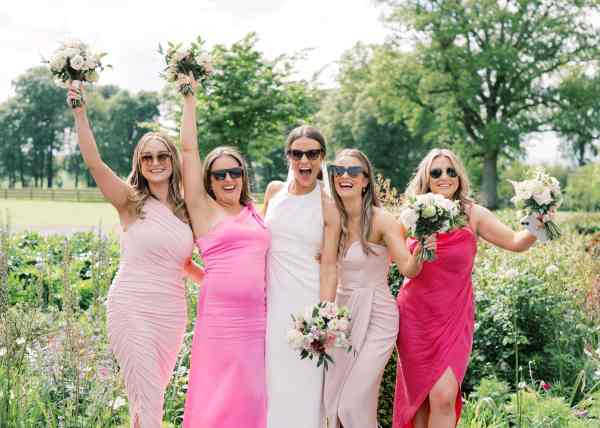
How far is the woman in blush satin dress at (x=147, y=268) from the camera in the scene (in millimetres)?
4121

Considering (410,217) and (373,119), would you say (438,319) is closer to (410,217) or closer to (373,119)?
(410,217)

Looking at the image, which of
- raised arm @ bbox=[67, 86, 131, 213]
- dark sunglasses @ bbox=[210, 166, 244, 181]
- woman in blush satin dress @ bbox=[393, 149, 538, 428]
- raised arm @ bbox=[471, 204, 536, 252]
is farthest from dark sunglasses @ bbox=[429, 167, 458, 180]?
raised arm @ bbox=[67, 86, 131, 213]

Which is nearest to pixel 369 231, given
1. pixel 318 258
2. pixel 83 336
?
pixel 318 258

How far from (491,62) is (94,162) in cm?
3631

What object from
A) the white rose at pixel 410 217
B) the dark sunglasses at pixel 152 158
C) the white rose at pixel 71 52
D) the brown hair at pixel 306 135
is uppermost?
the white rose at pixel 71 52

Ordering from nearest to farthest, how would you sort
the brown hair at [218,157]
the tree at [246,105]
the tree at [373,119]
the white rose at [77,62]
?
the white rose at [77,62] → the brown hair at [218,157] → the tree at [246,105] → the tree at [373,119]

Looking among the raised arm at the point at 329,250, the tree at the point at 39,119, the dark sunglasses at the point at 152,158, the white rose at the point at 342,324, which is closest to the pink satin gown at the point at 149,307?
the dark sunglasses at the point at 152,158

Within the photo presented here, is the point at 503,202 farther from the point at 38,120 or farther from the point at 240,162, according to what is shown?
the point at 38,120

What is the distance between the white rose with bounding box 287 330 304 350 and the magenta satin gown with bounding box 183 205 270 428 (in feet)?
1.43

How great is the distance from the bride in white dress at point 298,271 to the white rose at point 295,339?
0.32 meters

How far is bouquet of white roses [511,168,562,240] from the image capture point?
4250 millimetres

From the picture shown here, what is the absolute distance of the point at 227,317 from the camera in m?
4.19

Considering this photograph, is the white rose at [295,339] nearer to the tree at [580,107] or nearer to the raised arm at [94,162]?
the raised arm at [94,162]

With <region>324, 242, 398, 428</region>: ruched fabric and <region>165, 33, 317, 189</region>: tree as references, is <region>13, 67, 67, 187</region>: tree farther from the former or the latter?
<region>324, 242, 398, 428</region>: ruched fabric
